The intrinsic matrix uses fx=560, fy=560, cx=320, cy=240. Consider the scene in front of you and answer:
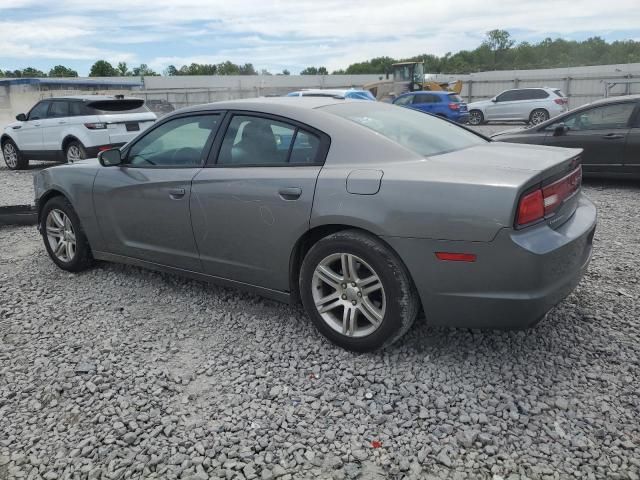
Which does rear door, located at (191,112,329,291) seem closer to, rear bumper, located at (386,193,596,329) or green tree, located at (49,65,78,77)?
rear bumper, located at (386,193,596,329)

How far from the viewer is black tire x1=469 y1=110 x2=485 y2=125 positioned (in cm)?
2450

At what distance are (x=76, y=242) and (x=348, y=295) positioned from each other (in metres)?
2.84

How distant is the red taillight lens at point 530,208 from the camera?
2.82 metres

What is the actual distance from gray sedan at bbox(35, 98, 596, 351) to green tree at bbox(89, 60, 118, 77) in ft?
311

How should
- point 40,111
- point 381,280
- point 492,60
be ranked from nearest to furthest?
1. point 381,280
2. point 40,111
3. point 492,60

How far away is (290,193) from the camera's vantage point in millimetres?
3426

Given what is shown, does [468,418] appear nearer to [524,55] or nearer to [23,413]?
[23,413]

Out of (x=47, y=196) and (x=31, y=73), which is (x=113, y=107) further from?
(x=31, y=73)

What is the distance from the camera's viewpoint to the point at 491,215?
280 cm

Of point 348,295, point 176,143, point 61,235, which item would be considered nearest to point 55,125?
point 61,235

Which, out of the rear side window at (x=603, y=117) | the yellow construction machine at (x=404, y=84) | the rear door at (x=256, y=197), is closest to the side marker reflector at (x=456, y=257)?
the rear door at (x=256, y=197)

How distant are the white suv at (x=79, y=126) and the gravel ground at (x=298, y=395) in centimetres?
792

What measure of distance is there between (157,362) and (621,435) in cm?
254

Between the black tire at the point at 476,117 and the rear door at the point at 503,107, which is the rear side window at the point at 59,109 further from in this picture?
the rear door at the point at 503,107
